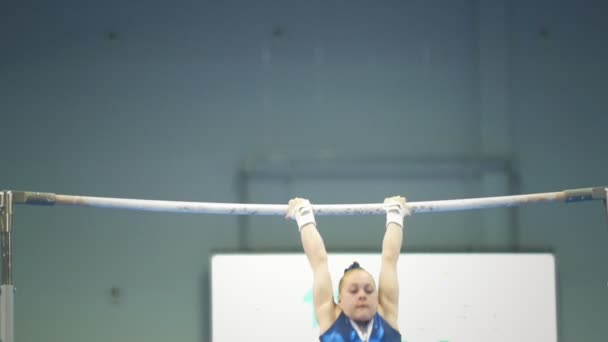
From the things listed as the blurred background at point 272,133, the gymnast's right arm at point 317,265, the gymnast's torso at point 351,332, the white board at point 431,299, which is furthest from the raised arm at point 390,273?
the blurred background at point 272,133

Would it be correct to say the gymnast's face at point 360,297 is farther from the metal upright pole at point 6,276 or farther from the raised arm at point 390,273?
the metal upright pole at point 6,276

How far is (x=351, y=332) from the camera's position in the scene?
4.18 meters

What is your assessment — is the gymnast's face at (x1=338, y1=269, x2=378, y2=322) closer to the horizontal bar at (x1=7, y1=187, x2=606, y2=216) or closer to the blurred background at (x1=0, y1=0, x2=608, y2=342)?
the horizontal bar at (x1=7, y1=187, x2=606, y2=216)

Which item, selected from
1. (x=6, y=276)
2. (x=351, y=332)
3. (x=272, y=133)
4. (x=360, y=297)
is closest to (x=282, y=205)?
(x=360, y=297)

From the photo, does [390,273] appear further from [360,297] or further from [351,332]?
[351,332]

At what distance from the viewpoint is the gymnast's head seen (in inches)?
164

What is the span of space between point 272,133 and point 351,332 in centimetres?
238

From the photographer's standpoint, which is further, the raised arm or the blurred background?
the blurred background

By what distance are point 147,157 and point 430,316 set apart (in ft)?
8.51

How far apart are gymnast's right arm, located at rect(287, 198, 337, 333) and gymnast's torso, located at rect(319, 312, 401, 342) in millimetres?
42

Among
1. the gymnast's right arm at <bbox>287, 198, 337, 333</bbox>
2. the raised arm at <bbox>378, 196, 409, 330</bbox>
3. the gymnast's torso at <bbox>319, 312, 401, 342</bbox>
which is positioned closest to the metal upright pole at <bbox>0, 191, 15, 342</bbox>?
the gymnast's right arm at <bbox>287, 198, 337, 333</bbox>

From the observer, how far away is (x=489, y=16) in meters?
6.18

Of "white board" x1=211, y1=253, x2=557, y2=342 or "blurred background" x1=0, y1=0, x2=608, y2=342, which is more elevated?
"blurred background" x1=0, y1=0, x2=608, y2=342

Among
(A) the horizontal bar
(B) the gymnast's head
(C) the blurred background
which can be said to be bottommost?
(B) the gymnast's head
